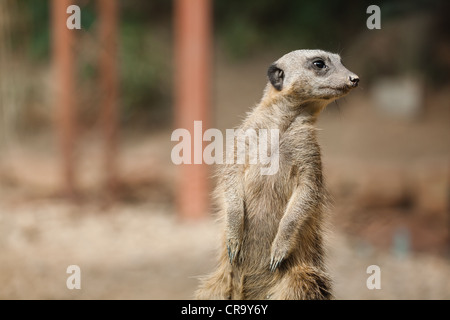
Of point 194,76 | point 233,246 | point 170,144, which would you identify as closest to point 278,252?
point 233,246

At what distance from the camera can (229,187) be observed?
8.02 feet

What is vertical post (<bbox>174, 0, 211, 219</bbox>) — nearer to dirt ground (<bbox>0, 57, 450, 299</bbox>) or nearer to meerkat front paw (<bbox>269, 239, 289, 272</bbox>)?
dirt ground (<bbox>0, 57, 450, 299</bbox>)

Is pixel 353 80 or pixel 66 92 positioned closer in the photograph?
pixel 353 80

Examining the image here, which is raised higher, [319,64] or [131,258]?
[319,64]

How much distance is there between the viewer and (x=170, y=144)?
895cm

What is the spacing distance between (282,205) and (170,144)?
6.58 m

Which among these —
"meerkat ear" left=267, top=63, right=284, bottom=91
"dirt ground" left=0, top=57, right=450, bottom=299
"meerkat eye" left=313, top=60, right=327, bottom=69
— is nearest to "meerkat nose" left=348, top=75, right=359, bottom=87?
"meerkat eye" left=313, top=60, right=327, bottom=69

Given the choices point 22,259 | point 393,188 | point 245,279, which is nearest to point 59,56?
point 22,259

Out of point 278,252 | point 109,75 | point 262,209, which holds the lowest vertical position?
point 278,252

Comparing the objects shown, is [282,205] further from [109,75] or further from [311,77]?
[109,75]

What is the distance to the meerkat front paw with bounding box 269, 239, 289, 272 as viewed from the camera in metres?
2.35

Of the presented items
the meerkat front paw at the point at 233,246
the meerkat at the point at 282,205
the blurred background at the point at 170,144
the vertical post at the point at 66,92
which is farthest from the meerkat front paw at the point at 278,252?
the vertical post at the point at 66,92

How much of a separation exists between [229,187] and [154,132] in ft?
24.6

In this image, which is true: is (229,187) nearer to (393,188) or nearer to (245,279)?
(245,279)
